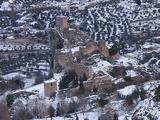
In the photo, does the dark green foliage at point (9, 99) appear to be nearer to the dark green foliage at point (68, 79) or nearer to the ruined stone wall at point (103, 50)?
the dark green foliage at point (68, 79)

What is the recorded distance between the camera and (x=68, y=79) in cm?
3403

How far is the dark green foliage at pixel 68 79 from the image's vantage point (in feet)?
109

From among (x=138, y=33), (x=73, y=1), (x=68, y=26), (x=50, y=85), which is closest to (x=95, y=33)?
(x=138, y=33)

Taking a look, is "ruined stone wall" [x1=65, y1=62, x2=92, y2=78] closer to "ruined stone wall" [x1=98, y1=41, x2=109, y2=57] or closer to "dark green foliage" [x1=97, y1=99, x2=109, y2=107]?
"ruined stone wall" [x1=98, y1=41, x2=109, y2=57]

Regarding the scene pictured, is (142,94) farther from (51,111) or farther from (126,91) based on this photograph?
(51,111)

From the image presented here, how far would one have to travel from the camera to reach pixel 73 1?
68875 millimetres

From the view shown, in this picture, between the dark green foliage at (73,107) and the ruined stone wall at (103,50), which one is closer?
the dark green foliage at (73,107)

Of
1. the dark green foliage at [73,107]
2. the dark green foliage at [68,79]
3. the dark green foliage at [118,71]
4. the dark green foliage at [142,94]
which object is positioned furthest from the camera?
the dark green foliage at [118,71]

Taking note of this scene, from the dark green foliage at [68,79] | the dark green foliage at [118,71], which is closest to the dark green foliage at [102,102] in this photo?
the dark green foliage at [68,79]

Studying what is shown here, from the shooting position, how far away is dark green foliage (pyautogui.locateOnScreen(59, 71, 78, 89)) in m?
33.2

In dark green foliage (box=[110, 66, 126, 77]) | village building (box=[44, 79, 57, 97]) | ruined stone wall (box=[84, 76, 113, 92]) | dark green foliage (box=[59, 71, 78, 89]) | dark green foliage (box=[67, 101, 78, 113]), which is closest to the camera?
dark green foliage (box=[67, 101, 78, 113])

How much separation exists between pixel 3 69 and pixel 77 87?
11.9 metres

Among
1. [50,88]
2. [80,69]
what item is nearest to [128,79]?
[80,69]

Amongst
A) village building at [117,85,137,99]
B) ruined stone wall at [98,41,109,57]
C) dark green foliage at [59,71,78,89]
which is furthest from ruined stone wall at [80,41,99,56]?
village building at [117,85,137,99]
